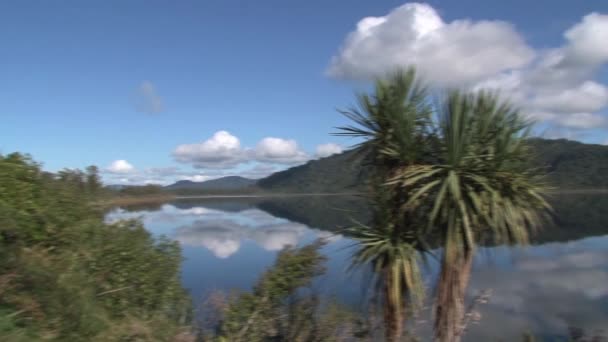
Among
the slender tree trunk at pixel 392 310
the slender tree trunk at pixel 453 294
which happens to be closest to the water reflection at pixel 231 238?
the slender tree trunk at pixel 392 310

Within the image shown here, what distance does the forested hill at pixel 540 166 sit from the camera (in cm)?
886

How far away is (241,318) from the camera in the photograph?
902 cm

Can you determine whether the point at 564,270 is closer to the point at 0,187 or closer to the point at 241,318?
the point at 241,318

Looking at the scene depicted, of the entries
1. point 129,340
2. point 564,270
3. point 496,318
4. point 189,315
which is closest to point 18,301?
point 129,340

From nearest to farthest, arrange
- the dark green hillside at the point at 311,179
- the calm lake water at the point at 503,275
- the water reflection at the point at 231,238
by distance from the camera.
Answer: the calm lake water at the point at 503,275, the water reflection at the point at 231,238, the dark green hillside at the point at 311,179

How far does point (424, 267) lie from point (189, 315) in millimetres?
4913

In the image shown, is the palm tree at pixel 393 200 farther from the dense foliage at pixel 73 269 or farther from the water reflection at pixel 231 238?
the water reflection at pixel 231 238

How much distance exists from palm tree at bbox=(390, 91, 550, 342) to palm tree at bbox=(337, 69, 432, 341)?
26cm

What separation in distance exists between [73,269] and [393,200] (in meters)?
4.88

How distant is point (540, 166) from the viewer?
8.16 meters

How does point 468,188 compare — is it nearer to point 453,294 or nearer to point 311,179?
point 453,294

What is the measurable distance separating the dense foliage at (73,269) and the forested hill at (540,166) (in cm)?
376

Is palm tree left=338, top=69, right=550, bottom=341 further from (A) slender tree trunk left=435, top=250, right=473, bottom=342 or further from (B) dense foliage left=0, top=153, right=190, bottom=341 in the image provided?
(B) dense foliage left=0, top=153, right=190, bottom=341

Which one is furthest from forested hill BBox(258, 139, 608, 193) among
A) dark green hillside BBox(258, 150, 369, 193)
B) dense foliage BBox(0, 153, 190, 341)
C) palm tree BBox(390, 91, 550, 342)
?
dense foliage BBox(0, 153, 190, 341)
